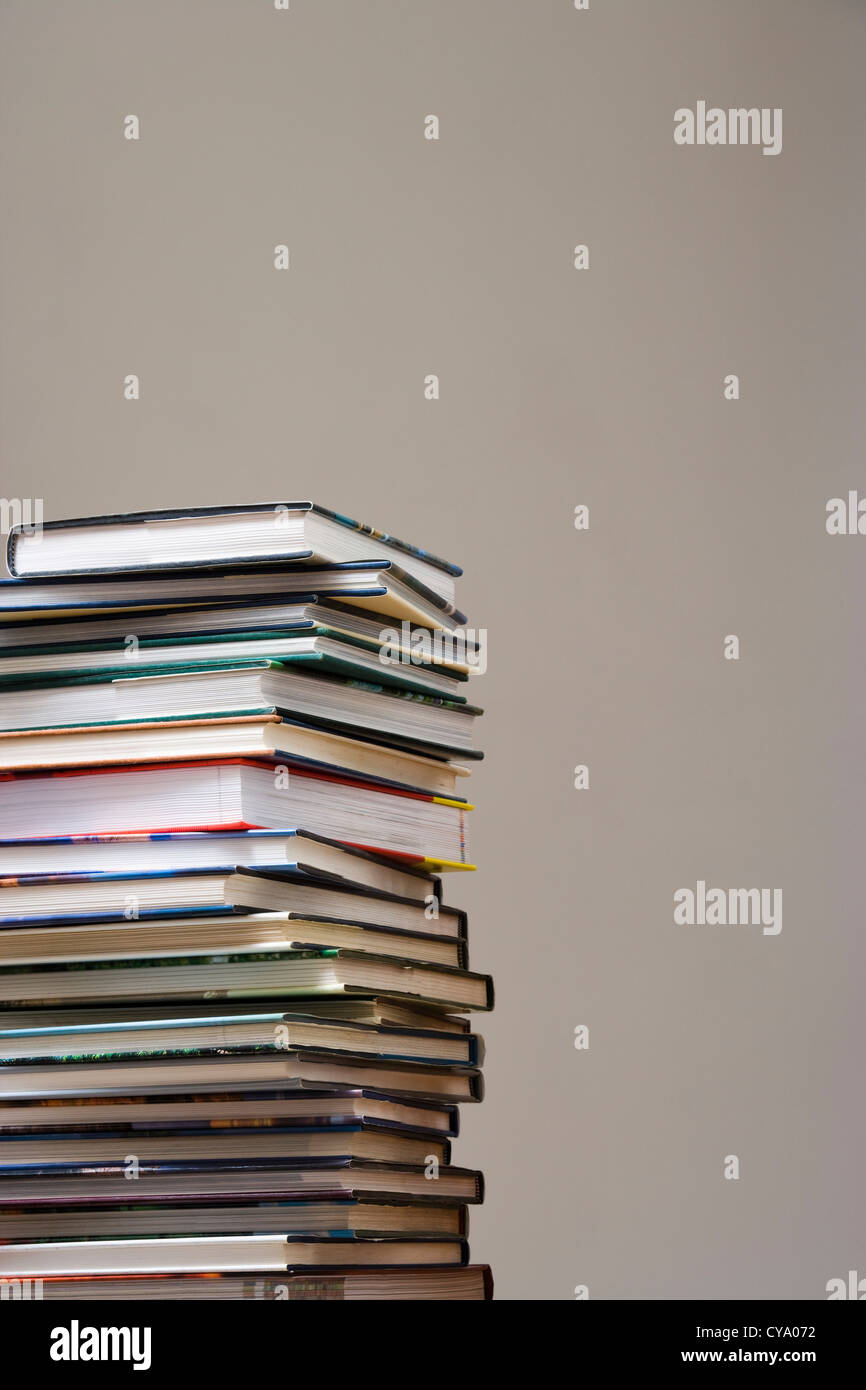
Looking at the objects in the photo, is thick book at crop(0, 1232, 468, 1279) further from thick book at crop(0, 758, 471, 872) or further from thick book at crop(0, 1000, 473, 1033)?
thick book at crop(0, 758, 471, 872)

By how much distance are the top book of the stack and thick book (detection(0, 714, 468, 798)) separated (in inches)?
3.8

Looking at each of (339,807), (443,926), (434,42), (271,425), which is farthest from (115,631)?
(434,42)

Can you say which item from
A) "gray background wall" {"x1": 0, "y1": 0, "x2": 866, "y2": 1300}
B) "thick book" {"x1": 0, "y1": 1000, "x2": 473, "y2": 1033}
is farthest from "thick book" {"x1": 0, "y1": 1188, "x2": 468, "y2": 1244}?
"gray background wall" {"x1": 0, "y1": 0, "x2": 866, "y2": 1300}

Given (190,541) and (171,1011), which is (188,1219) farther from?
(190,541)

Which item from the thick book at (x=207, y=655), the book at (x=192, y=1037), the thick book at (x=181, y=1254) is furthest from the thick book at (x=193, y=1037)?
the thick book at (x=207, y=655)

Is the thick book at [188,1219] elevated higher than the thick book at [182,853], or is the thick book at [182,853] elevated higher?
the thick book at [182,853]

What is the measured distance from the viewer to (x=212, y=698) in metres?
0.91

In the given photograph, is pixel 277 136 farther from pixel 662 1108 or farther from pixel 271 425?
pixel 662 1108

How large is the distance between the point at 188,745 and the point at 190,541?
0.41 feet

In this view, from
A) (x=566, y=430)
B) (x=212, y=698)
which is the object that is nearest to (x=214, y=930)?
(x=212, y=698)

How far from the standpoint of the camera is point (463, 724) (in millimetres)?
1086

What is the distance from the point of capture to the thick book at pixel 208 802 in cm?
90

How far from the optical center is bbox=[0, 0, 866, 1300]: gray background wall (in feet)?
6.01

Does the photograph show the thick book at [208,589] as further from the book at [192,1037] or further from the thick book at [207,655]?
the book at [192,1037]
